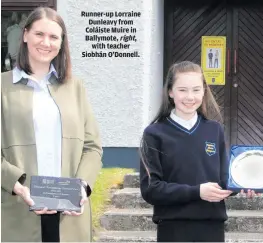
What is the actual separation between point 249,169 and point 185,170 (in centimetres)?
31

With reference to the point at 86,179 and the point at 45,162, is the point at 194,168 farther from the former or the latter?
the point at 45,162

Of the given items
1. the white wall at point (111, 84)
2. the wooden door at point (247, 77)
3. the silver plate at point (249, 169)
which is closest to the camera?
the silver plate at point (249, 169)

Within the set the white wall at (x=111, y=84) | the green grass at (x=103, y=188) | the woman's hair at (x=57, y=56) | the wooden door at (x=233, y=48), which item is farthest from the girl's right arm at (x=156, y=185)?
the wooden door at (x=233, y=48)

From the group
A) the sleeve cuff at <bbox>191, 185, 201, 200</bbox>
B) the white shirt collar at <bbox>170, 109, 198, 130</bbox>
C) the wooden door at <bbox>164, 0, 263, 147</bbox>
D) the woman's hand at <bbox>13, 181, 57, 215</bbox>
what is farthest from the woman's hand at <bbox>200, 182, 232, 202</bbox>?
the wooden door at <bbox>164, 0, 263, 147</bbox>

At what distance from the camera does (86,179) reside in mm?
2953

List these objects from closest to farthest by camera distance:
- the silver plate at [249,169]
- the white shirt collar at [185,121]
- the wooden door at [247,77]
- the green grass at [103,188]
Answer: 1. the silver plate at [249,169]
2. the white shirt collar at [185,121]
3. the green grass at [103,188]
4. the wooden door at [247,77]

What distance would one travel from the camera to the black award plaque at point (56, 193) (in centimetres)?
277

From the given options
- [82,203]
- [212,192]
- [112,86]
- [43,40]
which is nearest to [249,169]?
[212,192]

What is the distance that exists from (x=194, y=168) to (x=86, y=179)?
529mm

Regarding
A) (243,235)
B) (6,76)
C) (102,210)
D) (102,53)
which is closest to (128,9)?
(102,53)

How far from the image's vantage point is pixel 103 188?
641cm

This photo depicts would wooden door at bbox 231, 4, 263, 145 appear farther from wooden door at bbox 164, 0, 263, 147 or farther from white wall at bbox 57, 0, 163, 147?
white wall at bbox 57, 0, 163, 147

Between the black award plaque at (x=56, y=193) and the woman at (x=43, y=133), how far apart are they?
1.2 inches

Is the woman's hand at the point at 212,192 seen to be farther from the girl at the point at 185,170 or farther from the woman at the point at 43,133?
the woman at the point at 43,133
